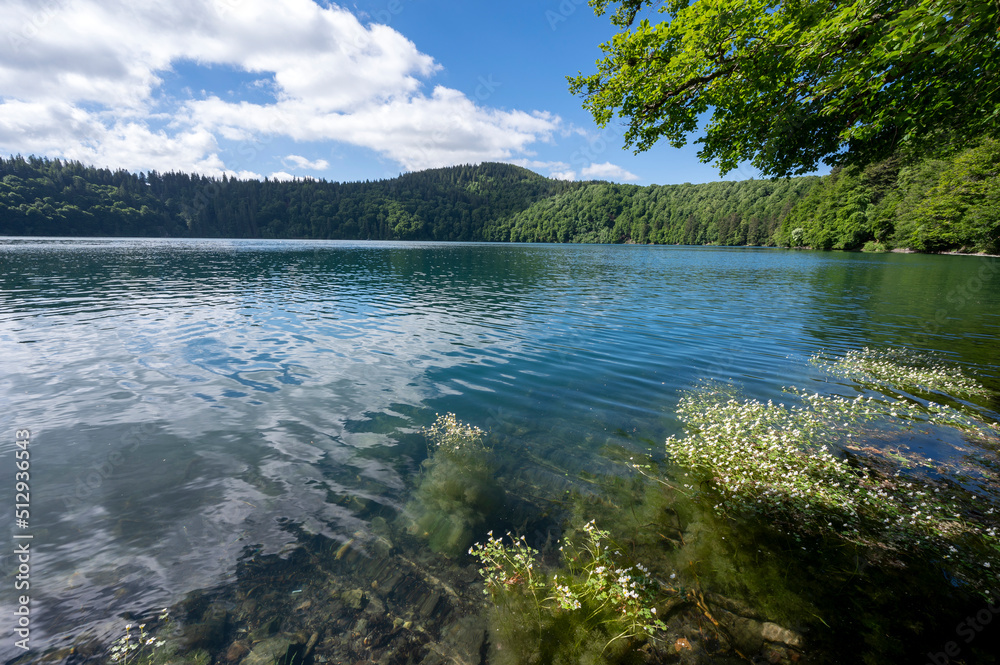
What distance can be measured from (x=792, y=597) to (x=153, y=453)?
13117 mm

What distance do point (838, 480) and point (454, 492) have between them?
7.59 meters

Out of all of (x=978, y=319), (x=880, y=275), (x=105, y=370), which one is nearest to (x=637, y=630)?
(x=105, y=370)

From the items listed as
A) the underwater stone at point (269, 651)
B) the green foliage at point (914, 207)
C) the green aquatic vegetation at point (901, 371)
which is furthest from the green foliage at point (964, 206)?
the underwater stone at point (269, 651)

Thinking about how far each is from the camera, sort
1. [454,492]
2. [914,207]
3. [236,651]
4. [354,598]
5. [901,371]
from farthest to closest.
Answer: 1. [914,207]
2. [901,371]
3. [454,492]
4. [354,598]
5. [236,651]

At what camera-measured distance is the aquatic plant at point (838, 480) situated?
20.1ft

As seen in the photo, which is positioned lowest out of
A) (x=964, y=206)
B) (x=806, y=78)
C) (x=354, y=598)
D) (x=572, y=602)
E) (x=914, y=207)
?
(x=354, y=598)

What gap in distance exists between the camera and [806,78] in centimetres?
1166

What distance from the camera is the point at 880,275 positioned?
47.7 meters

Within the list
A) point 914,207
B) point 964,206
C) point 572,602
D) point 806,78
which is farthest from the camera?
point 914,207

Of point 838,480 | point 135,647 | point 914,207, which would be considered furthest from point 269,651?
point 914,207

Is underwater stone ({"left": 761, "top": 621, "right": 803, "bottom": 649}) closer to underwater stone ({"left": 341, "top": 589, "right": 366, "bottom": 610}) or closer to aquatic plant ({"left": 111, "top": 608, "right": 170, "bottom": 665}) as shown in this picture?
underwater stone ({"left": 341, "top": 589, "right": 366, "bottom": 610})

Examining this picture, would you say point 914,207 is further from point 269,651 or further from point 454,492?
point 269,651

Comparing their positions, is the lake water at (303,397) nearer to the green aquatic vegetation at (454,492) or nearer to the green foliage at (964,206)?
the green aquatic vegetation at (454,492)

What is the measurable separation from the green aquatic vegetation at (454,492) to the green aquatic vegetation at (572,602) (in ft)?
2.51
